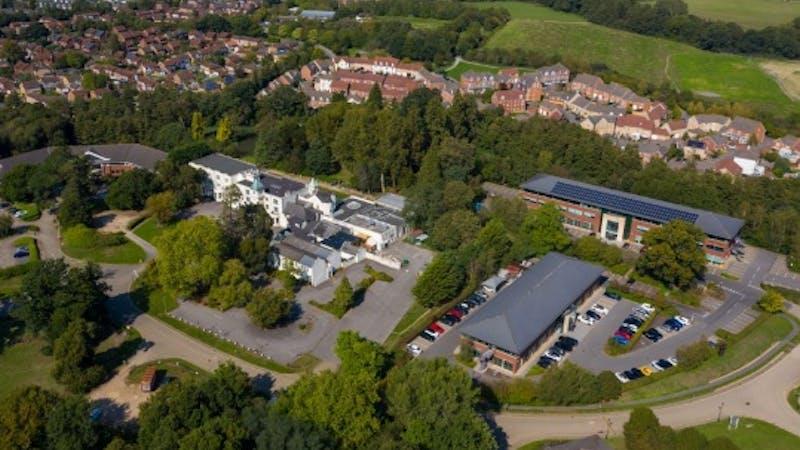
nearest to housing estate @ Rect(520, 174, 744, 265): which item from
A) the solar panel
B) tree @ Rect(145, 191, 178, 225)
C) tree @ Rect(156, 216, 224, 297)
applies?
the solar panel

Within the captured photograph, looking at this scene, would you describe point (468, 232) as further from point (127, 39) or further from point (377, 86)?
point (127, 39)

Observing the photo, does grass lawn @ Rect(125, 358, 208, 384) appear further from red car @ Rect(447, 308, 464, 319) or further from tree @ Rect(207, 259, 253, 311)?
red car @ Rect(447, 308, 464, 319)

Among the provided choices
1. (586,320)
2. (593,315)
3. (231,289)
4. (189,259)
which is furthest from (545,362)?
(189,259)

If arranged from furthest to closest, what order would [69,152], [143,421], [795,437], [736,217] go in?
1. [69,152]
2. [736,217]
3. [795,437]
4. [143,421]

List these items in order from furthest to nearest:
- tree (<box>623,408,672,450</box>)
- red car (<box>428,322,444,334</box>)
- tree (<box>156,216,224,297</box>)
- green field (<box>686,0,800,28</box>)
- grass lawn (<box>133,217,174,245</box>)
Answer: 1. green field (<box>686,0,800,28</box>)
2. grass lawn (<box>133,217,174,245</box>)
3. tree (<box>156,216,224,297</box>)
4. red car (<box>428,322,444,334</box>)
5. tree (<box>623,408,672,450</box>)

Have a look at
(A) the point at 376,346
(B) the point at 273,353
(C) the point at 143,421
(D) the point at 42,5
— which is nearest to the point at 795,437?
(A) the point at 376,346

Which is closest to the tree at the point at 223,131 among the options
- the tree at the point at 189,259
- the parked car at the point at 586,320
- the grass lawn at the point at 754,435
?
the tree at the point at 189,259

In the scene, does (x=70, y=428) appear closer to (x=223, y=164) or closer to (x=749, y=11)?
(x=223, y=164)
